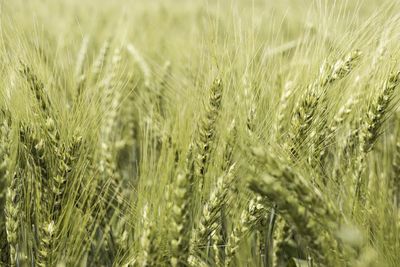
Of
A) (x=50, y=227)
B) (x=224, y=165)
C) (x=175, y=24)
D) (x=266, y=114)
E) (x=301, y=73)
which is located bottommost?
(x=50, y=227)

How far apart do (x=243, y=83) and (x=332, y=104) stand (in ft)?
0.68

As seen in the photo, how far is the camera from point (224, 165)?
1.09 metres

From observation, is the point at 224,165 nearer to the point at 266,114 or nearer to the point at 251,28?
the point at 266,114

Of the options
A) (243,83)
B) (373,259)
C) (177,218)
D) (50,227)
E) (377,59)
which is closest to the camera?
(373,259)

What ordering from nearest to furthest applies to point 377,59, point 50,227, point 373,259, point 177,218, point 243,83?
point 373,259, point 177,218, point 50,227, point 243,83, point 377,59

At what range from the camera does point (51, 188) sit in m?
1.06

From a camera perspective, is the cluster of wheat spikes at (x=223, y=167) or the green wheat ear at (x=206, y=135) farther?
the green wheat ear at (x=206, y=135)

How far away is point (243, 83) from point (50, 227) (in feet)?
1.63

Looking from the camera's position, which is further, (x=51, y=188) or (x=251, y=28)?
(x=251, y=28)

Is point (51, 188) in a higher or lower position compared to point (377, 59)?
lower

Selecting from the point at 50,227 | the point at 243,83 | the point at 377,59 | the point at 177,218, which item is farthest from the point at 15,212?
the point at 377,59

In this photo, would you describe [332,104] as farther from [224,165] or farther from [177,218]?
[177,218]

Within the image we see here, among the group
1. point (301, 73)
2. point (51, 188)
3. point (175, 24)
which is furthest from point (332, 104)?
point (175, 24)

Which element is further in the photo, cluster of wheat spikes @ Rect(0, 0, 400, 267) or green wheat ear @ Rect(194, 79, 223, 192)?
green wheat ear @ Rect(194, 79, 223, 192)
